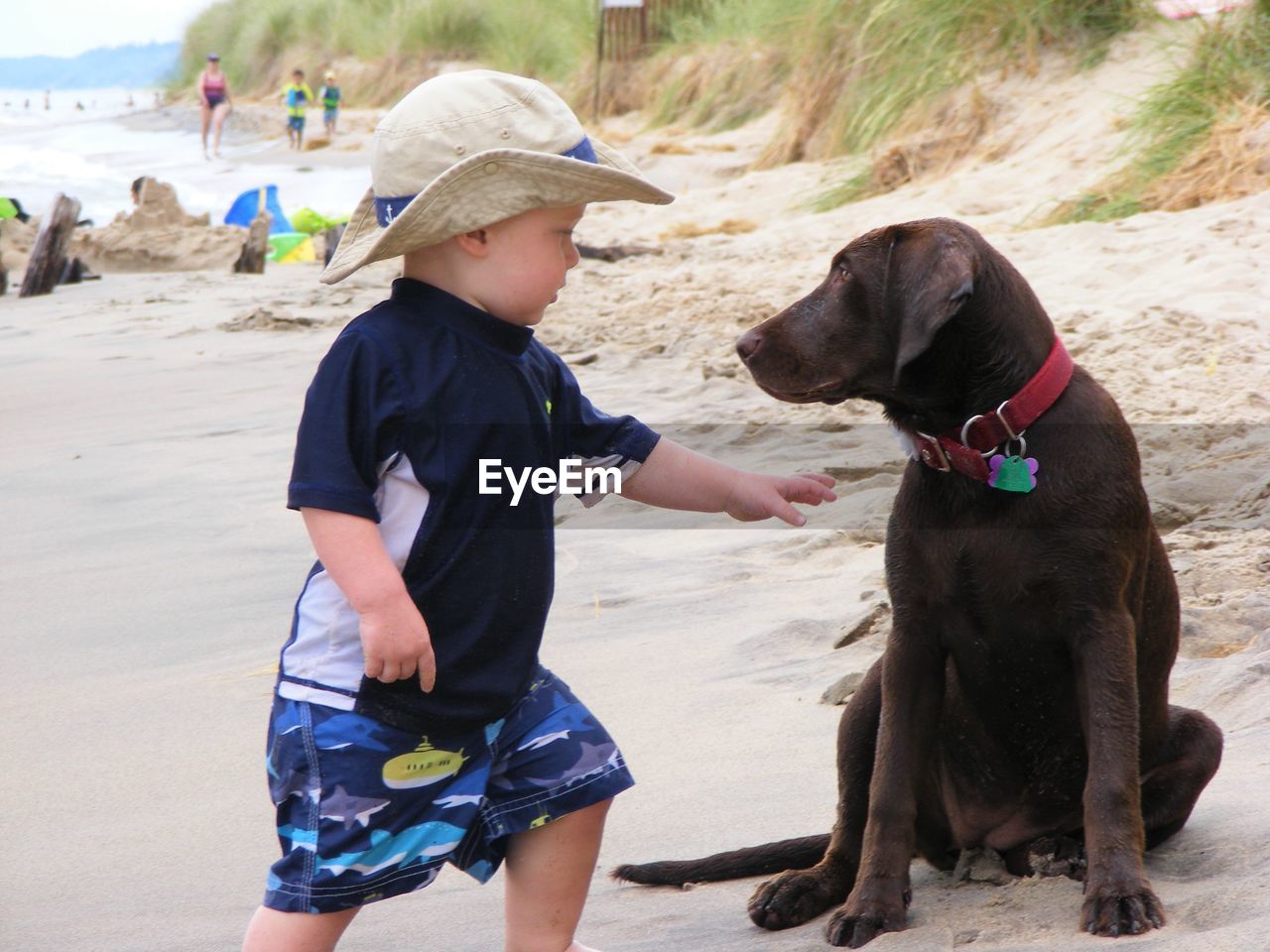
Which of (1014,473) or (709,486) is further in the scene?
(709,486)

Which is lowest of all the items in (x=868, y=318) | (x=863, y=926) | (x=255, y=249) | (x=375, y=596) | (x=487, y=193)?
(x=255, y=249)

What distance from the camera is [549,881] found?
2.51 metres

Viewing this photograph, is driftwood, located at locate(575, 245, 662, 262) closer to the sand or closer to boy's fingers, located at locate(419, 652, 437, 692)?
the sand

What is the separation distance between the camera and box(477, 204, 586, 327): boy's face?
8.07 ft

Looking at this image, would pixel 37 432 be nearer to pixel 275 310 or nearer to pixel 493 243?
pixel 275 310

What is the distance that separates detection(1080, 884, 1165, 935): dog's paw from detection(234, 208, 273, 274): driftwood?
11.9 m

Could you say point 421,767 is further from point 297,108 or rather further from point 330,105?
point 330,105

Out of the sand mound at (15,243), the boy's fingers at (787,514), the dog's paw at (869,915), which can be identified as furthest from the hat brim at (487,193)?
the sand mound at (15,243)

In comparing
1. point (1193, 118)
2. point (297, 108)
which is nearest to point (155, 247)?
point (1193, 118)

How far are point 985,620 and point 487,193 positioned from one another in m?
1.12

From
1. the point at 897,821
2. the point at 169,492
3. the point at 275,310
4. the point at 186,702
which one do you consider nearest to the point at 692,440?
the point at 169,492

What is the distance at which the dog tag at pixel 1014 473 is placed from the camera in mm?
2568

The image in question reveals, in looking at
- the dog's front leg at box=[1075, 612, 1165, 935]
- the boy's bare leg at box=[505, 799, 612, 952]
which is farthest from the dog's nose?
the boy's bare leg at box=[505, 799, 612, 952]

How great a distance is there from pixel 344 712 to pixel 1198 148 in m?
7.80
